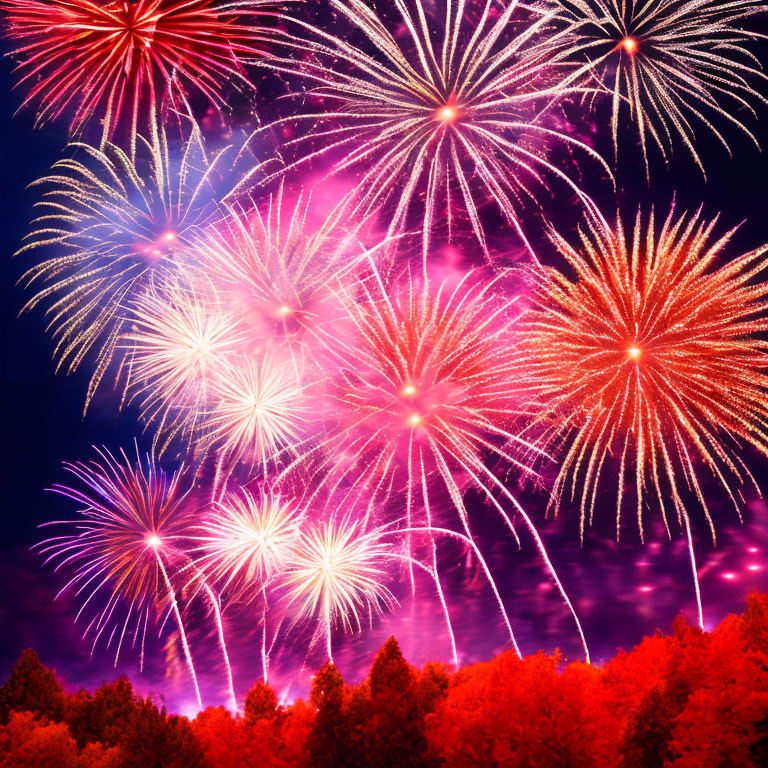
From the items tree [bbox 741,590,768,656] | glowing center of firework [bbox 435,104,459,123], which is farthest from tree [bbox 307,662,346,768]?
glowing center of firework [bbox 435,104,459,123]

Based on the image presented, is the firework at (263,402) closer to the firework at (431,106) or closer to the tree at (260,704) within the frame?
the firework at (431,106)

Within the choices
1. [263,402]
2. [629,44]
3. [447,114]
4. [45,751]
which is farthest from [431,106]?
[45,751]

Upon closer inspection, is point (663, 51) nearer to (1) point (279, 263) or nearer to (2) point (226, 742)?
(1) point (279, 263)

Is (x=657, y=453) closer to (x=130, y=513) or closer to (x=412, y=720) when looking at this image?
(x=412, y=720)

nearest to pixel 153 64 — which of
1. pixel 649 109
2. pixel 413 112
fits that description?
pixel 413 112

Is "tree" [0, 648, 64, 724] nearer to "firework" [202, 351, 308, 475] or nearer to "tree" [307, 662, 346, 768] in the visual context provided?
"tree" [307, 662, 346, 768]

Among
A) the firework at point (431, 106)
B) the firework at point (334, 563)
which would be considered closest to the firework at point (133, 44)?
the firework at point (431, 106)

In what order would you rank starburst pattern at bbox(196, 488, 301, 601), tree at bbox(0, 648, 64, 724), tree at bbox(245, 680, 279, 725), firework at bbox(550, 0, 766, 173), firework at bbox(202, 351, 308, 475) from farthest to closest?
tree at bbox(0, 648, 64, 724)
tree at bbox(245, 680, 279, 725)
starburst pattern at bbox(196, 488, 301, 601)
firework at bbox(202, 351, 308, 475)
firework at bbox(550, 0, 766, 173)
